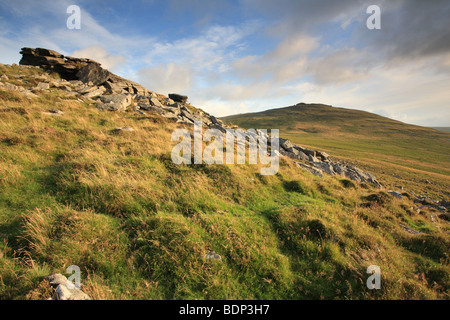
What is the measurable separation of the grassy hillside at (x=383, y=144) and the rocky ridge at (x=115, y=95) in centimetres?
1825

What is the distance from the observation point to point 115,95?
23.1 m

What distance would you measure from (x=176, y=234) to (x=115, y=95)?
78.5ft

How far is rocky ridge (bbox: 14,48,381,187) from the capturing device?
21859 mm

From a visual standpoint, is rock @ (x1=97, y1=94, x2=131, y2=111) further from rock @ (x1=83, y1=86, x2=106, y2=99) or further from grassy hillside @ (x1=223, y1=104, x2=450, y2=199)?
grassy hillside @ (x1=223, y1=104, x2=450, y2=199)

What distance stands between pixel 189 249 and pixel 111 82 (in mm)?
32408

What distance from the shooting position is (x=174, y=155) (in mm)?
10586

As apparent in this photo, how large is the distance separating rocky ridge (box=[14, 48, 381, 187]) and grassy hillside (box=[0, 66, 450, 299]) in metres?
12.0

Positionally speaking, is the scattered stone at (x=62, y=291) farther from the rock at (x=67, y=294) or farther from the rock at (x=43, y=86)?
the rock at (x=43, y=86)

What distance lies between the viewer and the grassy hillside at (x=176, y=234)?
425cm

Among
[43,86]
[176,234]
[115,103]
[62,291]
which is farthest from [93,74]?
[62,291]

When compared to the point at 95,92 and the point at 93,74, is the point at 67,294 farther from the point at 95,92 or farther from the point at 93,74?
the point at 93,74

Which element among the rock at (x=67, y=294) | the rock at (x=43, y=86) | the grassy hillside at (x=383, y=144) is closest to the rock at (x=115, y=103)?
the rock at (x=43, y=86)

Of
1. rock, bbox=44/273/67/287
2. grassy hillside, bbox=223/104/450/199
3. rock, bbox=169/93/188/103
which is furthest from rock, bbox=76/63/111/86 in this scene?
grassy hillside, bbox=223/104/450/199

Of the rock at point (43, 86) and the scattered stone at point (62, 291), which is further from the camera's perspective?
the rock at point (43, 86)
